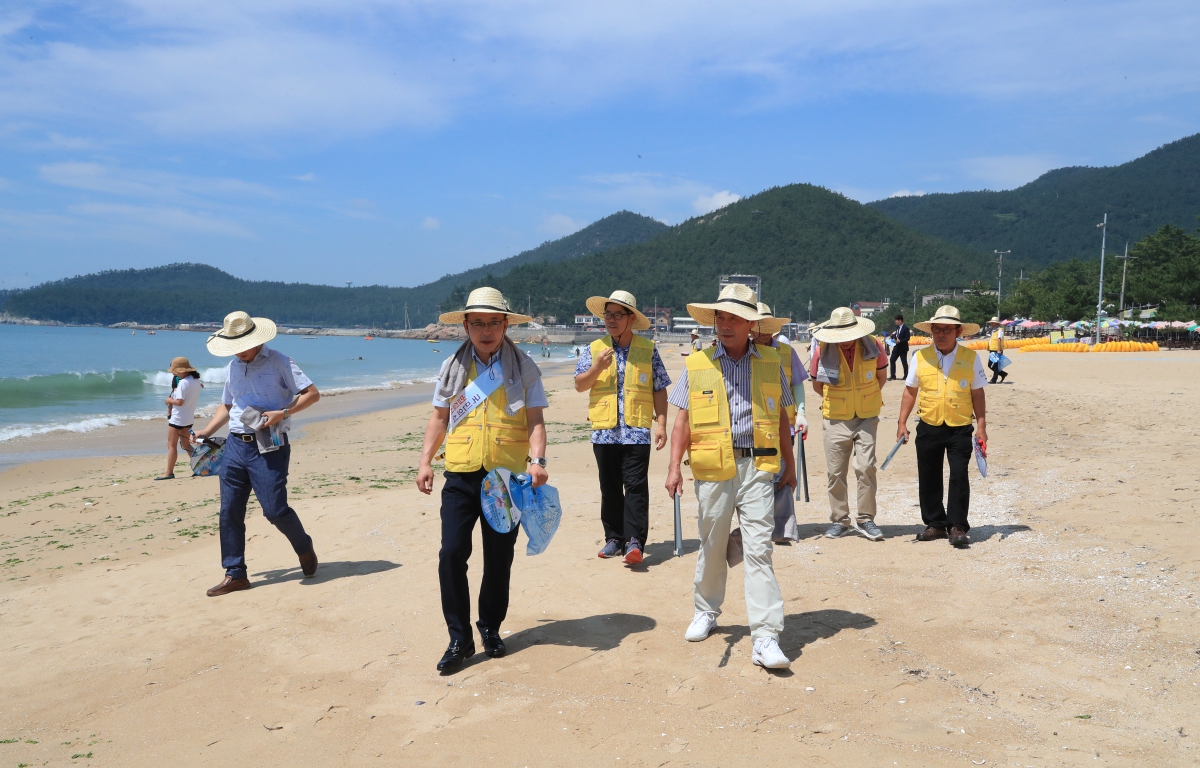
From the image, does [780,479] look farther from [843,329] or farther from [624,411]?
[843,329]

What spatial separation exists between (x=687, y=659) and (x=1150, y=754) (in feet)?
6.36

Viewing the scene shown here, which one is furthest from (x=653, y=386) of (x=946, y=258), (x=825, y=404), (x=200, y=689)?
(x=946, y=258)

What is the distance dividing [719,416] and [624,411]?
1768 mm

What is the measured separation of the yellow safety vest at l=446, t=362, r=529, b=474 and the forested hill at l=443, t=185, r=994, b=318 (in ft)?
484

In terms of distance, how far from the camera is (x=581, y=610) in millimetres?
5004

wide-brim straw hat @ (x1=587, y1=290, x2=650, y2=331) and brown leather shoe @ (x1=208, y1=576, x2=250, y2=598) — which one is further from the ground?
wide-brim straw hat @ (x1=587, y1=290, x2=650, y2=331)

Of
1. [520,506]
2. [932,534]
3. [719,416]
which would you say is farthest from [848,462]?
[520,506]

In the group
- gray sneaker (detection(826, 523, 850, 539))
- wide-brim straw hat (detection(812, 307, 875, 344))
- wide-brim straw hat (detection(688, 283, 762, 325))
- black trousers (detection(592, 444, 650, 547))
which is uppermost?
wide-brim straw hat (detection(688, 283, 762, 325))

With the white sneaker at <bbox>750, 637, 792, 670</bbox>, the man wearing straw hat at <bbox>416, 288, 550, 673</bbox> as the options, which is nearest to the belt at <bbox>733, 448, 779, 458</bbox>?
the white sneaker at <bbox>750, 637, 792, 670</bbox>

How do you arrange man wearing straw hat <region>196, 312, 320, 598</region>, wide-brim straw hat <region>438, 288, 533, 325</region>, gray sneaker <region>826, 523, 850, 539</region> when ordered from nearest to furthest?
1. wide-brim straw hat <region>438, 288, 533, 325</region>
2. man wearing straw hat <region>196, 312, 320, 598</region>
3. gray sneaker <region>826, 523, 850, 539</region>

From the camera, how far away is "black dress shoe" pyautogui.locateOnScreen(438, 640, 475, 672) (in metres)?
4.05

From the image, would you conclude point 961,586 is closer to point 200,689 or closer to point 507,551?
point 507,551

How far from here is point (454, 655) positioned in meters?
4.07

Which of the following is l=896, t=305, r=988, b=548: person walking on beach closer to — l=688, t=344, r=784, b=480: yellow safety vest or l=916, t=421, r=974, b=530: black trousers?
l=916, t=421, r=974, b=530: black trousers
